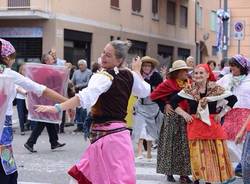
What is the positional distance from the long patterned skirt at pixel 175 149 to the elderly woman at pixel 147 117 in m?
2.07

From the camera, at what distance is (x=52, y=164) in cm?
1039

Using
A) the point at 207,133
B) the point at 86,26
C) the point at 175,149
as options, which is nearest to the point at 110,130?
the point at 207,133

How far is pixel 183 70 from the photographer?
8891 millimetres

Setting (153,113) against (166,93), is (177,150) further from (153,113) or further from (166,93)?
(153,113)

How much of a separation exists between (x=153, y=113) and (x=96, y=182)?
553 centimetres

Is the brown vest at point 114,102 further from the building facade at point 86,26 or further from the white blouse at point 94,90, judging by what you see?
the building facade at point 86,26

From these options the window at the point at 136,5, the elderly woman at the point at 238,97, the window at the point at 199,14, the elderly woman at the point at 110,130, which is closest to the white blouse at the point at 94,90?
the elderly woman at the point at 110,130

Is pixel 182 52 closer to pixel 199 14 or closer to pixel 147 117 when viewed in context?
pixel 199 14

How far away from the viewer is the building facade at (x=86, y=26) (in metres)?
25.1

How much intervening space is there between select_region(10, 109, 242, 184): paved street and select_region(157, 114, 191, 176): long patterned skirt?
265 millimetres

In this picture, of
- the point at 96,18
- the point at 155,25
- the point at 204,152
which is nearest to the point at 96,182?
the point at 204,152

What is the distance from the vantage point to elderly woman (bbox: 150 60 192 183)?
28.7 feet

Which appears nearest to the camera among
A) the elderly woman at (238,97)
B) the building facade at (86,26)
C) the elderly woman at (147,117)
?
the elderly woman at (238,97)

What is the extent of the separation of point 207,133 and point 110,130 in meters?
2.42
